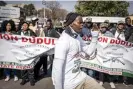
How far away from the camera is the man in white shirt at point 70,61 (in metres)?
3.97

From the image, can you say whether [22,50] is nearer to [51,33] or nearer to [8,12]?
[51,33]

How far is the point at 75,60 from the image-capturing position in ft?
13.8

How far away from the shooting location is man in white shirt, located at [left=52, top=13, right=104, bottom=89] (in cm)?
397

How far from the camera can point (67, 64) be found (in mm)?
4133

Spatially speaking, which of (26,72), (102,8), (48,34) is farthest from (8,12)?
(26,72)

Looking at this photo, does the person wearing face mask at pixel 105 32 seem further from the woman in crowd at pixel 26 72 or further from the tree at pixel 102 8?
the tree at pixel 102 8

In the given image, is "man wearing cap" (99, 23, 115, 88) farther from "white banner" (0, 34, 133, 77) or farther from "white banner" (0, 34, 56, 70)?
"white banner" (0, 34, 56, 70)

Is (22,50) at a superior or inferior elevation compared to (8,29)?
inferior

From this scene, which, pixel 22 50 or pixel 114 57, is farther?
pixel 22 50

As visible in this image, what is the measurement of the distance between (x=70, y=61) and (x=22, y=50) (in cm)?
499

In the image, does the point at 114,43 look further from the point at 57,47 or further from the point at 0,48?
the point at 57,47

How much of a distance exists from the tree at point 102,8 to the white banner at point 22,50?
37.2m

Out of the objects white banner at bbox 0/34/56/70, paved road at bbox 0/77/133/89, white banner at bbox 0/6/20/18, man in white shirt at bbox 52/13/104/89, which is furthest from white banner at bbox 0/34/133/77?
white banner at bbox 0/6/20/18

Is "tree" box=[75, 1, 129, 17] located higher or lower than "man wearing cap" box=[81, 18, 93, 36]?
lower
